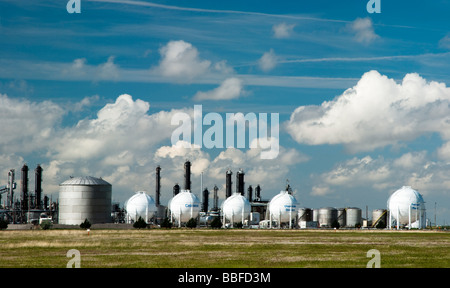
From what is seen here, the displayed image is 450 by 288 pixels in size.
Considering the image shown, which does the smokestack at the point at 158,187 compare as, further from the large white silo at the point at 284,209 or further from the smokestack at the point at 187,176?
the large white silo at the point at 284,209

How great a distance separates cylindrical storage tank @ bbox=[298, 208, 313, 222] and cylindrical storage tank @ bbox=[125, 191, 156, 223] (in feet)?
134

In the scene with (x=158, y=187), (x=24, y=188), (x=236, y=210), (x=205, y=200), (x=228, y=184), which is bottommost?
(x=236, y=210)

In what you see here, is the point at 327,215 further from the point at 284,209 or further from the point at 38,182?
the point at 38,182

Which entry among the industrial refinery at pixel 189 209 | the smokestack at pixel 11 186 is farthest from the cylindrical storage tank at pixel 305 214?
the smokestack at pixel 11 186

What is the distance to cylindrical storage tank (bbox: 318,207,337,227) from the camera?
156750 mm

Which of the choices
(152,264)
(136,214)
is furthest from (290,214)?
(152,264)

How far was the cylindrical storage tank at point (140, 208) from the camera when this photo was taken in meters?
138

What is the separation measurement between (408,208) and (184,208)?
50.0 metres

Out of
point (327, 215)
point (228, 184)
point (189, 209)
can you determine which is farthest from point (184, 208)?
point (327, 215)

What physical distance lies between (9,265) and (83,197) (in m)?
90.0

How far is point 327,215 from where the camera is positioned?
158 meters

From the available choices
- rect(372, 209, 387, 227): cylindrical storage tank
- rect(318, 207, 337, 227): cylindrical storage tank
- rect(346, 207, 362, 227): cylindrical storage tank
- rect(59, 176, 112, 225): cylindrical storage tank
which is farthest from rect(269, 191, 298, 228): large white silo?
rect(59, 176, 112, 225): cylindrical storage tank

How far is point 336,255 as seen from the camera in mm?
40844
